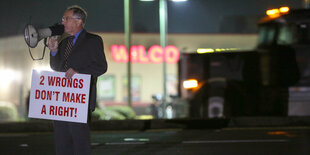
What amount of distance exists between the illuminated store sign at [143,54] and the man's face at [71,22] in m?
37.2

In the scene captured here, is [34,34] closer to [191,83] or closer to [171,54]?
[191,83]

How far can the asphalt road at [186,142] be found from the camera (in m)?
7.99

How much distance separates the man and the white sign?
0.08 m

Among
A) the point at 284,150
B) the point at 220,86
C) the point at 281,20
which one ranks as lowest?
the point at 284,150

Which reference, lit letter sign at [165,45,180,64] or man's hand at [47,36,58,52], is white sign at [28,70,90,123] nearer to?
man's hand at [47,36,58,52]

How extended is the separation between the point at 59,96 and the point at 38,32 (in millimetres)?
639

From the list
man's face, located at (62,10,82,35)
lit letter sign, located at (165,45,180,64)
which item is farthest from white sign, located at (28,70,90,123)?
lit letter sign, located at (165,45,180,64)

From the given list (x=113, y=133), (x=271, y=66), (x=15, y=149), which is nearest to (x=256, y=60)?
(x=271, y=66)

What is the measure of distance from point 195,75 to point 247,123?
2346 mm

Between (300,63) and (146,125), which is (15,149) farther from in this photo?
(300,63)

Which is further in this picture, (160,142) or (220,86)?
(220,86)

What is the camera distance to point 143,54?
43.8m

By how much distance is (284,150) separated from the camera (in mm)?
7984

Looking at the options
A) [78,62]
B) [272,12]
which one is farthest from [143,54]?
[78,62]
